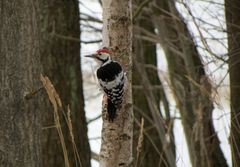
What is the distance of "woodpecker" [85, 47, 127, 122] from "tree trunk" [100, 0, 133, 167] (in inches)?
1.5

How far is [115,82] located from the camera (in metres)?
4.19

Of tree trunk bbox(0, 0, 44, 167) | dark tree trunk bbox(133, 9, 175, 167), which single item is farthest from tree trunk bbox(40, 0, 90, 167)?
tree trunk bbox(0, 0, 44, 167)

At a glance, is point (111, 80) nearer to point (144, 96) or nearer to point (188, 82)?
point (188, 82)

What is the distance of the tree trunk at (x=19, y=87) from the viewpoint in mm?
3613

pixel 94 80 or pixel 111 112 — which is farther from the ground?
pixel 94 80

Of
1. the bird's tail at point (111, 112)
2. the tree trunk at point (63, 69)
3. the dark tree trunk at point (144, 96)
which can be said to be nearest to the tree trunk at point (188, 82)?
the dark tree trunk at point (144, 96)


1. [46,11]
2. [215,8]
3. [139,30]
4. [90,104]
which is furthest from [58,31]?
[90,104]

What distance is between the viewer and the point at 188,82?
334 inches

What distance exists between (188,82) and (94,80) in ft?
7.77

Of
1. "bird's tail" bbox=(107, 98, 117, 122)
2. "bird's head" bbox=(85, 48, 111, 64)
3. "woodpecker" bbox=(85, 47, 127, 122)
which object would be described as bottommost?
"bird's tail" bbox=(107, 98, 117, 122)

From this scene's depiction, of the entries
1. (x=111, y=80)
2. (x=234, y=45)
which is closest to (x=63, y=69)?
(x=234, y=45)

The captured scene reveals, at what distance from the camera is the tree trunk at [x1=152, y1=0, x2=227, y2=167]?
6680 millimetres

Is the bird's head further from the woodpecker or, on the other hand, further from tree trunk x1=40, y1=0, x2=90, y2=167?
tree trunk x1=40, y1=0, x2=90, y2=167

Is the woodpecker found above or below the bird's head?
below
